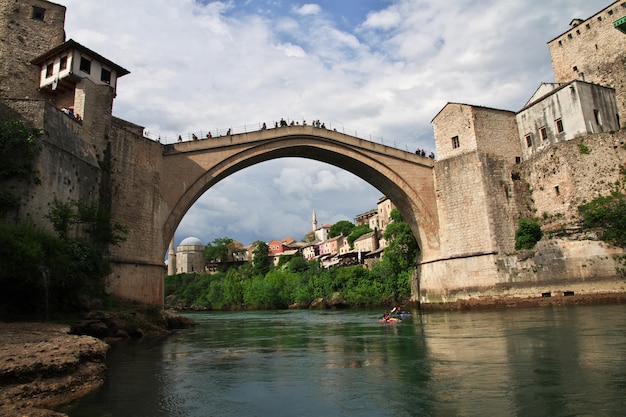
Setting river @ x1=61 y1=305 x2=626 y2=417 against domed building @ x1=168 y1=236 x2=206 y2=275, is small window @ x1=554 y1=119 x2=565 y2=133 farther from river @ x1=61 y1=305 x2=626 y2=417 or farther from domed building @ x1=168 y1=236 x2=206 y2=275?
domed building @ x1=168 y1=236 x2=206 y2=275

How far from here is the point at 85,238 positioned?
55.2 ft

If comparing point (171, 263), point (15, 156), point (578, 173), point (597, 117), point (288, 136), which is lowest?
point (15, 156)

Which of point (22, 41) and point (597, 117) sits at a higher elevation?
point (22, 41)

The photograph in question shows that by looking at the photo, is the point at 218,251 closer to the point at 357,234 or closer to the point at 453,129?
the point at 357,234

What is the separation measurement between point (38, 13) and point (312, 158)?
1539 cm

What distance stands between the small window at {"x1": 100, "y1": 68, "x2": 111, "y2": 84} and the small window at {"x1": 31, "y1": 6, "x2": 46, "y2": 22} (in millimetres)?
4149

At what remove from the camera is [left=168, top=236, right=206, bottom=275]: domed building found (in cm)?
8788

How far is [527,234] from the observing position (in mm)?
23422

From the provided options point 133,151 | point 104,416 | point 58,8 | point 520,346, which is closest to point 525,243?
point 520,346

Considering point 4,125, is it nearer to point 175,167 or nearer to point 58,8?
point 175,167

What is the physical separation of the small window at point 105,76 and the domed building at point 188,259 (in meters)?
70.5

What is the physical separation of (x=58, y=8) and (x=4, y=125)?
390 inches

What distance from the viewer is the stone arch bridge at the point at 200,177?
18875mm

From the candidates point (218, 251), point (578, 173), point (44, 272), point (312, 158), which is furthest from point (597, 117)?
point (218, 251)
